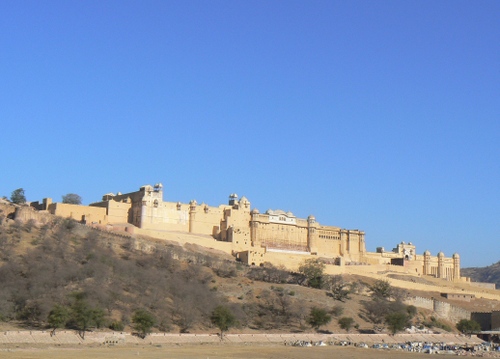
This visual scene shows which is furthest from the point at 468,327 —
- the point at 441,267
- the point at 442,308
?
the point at 441,267

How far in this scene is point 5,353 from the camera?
122 feet

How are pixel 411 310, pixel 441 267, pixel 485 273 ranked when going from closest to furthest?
pixel 411 310 → pixel 441 267 → pixel 485 273

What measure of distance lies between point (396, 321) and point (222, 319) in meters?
16.8

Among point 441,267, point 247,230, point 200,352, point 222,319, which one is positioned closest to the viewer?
point 200,352

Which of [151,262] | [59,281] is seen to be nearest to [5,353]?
[59,281]

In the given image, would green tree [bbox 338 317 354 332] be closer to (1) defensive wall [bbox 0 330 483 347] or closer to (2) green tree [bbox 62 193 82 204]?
(1) defensive wall [bbox 0 330 483 347]

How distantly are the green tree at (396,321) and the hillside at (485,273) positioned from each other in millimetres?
120873

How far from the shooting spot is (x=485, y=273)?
18962 centimetres

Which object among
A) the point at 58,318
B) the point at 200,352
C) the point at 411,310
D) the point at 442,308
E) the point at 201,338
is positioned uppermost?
the point at 442,308

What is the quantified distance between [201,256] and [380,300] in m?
17.4

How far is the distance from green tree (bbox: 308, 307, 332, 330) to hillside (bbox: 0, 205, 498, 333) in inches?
30.0

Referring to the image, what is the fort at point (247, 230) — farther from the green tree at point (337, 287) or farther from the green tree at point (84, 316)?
the green tree at point (84, 316)

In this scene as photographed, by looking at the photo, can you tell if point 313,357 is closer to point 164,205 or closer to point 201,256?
point 201,256

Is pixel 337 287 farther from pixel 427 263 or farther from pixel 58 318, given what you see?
pixel 58 318
